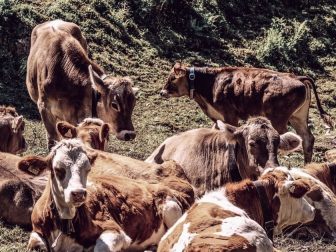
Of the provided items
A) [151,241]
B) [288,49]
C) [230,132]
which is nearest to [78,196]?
[151,241]

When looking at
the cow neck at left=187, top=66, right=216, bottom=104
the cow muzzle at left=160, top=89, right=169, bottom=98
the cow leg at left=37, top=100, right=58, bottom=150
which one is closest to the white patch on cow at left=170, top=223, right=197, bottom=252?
the cow leg at left=37, top=100, right=58, bottom=150

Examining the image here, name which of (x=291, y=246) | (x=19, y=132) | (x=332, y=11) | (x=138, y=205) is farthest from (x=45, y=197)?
(x=332, y=11)

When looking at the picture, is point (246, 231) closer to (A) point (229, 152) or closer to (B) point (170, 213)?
(B) point (170, 213)

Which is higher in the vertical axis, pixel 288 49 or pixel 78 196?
pixel 78 196

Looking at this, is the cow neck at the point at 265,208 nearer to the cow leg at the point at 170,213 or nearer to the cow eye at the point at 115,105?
the cow leg at the point at 170,213

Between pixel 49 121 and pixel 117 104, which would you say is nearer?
pixel 117 104

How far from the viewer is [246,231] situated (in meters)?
6.54

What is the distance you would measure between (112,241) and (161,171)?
2.04 m

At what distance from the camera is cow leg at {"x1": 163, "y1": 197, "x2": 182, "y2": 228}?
8.08 metres

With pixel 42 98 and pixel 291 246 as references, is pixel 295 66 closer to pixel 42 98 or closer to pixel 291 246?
pixel 42 98

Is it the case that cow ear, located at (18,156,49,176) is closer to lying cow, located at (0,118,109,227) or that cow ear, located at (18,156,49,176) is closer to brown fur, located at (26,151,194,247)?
brown fur, located at (26,151,194,247)

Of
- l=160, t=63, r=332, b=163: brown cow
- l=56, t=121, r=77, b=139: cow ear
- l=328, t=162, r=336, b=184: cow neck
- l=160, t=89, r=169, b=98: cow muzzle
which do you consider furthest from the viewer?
l=160, t=89, r=169, b=98: cow muzzle

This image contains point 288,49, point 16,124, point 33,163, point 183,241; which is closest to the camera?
point 183,241

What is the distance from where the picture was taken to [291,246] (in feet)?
28.0
